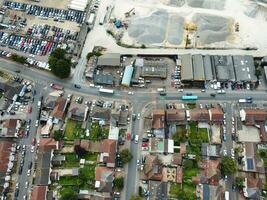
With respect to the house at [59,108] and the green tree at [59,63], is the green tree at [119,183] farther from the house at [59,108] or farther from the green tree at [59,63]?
the green tree at [59,63]

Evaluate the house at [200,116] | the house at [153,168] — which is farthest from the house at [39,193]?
the house at [200,116]

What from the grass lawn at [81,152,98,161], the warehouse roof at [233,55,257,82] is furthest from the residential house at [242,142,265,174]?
the grass lawn at [81,152,98,161]

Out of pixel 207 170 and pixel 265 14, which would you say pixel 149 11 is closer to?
pixel 265 14

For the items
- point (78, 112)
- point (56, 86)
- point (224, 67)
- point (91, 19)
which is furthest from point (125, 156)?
point (91, 19)

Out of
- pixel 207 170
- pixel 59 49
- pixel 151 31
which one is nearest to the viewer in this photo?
pixel 207 170

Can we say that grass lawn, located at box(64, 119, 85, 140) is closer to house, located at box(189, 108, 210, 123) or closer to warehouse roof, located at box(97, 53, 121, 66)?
warehouse roof, located at box(97, 53, 121, 66)

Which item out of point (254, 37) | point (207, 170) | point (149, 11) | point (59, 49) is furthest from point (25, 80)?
point (254, 37)
